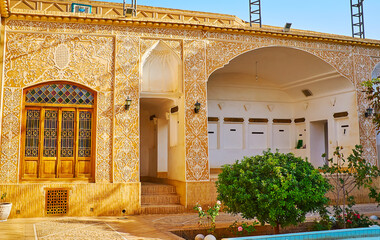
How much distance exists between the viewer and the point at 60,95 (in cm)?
948

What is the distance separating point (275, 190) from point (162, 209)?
4.26m

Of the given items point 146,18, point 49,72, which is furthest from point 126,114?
point 146,18

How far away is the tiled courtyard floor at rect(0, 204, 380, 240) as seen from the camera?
6676mm

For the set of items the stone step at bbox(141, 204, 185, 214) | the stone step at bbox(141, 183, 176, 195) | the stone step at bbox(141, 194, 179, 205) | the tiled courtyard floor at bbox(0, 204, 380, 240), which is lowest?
the tiled courtyard floor at bbox(0, 204, 380, 240)

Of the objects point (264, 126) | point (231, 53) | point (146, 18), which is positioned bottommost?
point (264, 126)

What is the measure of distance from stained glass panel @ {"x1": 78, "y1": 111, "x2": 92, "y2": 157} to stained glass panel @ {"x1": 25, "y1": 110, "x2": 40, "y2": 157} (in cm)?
96

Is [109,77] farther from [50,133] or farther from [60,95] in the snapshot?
[50,133]

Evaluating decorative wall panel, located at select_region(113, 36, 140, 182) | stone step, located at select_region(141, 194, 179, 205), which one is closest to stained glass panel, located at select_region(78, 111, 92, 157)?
decorative wall panel, located at select_region(113, 36, 140, 182)

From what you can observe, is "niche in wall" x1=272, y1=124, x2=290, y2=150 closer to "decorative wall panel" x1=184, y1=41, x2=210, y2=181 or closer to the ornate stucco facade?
the ornate stucco facade

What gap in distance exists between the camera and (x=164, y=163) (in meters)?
12.2

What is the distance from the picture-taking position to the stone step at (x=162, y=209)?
9523 millimetres

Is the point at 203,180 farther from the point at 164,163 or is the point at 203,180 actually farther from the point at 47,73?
the point at 47,73

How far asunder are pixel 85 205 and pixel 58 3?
6326mm

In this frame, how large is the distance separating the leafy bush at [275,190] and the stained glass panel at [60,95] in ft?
14.9
